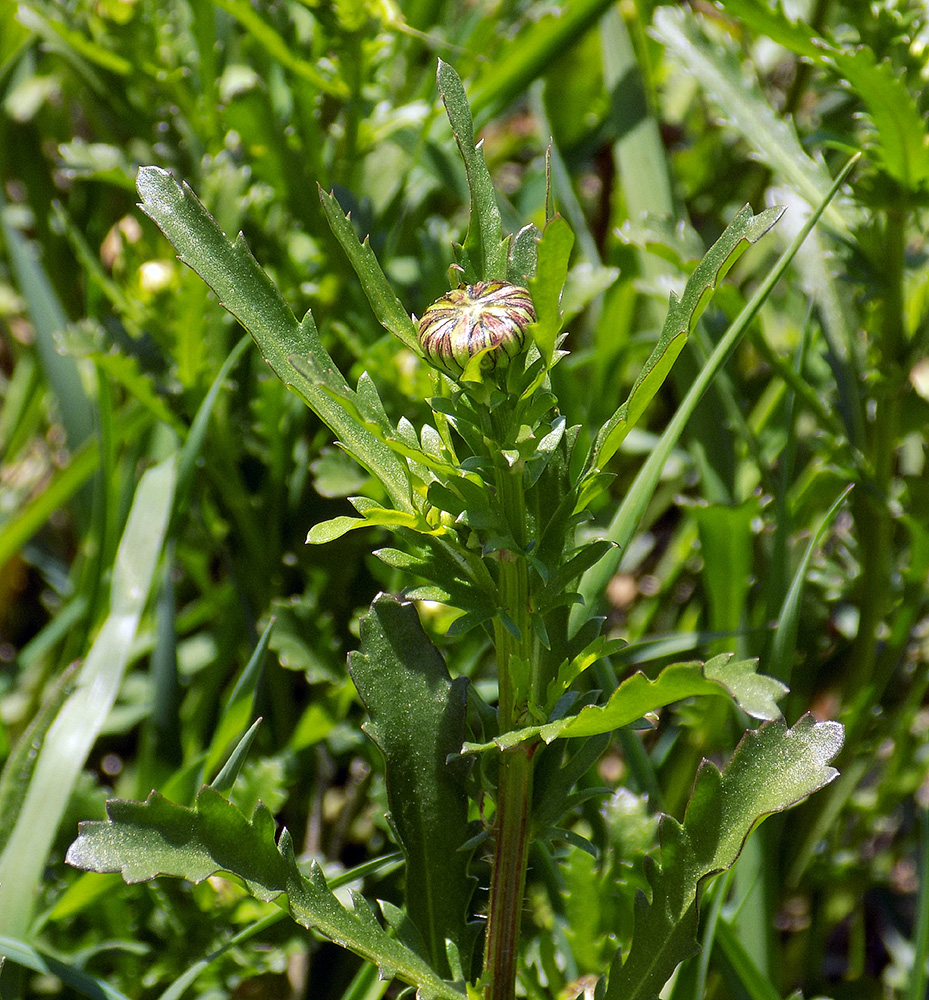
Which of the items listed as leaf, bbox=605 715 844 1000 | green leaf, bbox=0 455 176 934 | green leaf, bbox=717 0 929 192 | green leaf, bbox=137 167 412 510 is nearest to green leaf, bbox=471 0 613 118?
green leaf, bbox=717 0 929 192

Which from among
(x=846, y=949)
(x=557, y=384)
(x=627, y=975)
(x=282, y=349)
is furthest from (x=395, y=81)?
(x=846, y=949)

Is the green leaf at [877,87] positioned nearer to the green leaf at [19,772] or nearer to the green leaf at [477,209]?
the green leaf at [477,209]

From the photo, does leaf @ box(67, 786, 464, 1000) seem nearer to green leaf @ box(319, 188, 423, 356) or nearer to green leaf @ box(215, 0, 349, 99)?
green leaf @ box(319, 188, 423, 356)

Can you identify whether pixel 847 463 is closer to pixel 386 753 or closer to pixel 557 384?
pixel 557 384

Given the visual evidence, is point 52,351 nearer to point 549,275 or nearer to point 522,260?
point 522,260

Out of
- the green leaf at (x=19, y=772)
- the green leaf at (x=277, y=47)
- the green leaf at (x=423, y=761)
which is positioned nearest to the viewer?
the green leaf at (x=423, y=761)

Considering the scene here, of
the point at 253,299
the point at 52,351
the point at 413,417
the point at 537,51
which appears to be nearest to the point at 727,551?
the point at 413,417

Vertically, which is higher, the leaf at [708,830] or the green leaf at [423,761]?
the green leaf at [423,761]

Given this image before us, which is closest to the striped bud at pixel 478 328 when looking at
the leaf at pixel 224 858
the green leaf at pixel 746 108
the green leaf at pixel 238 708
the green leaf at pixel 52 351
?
the leaf at pixel 224 858
